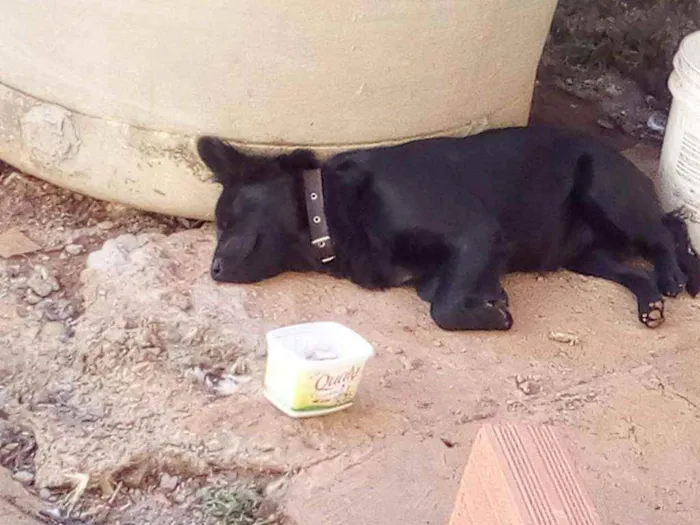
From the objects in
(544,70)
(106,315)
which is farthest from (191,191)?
(544,70)

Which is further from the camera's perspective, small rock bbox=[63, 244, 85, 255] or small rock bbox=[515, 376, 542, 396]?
small rock bbox=[63, 244, 85, 255]

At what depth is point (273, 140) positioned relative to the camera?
3029 millimetres

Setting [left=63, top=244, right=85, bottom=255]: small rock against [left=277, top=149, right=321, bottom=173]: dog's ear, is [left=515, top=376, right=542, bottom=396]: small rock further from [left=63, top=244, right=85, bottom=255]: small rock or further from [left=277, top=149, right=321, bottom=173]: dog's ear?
[left=63, top=244, right=85, bottom=255]: small rock

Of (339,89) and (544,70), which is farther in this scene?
(544,70)

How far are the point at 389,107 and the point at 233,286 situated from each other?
0.68 m

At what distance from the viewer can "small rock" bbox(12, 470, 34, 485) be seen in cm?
234

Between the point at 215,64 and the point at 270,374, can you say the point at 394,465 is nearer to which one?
the point at 270,374

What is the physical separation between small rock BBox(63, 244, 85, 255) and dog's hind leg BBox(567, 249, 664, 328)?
148 cm

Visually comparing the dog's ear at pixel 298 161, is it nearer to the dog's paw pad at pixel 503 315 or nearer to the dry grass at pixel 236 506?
the dog's paw pad at pixel 503 315

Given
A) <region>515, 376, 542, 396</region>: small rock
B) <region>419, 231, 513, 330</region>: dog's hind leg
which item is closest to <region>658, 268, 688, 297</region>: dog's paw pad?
<region>419, 231, 513, 330</region>: dog's hind leg

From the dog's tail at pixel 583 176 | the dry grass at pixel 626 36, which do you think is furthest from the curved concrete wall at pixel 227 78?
the dry grass at pixel 626 36

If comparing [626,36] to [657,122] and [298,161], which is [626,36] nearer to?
[657,122]

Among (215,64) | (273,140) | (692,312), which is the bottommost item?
(692,312)

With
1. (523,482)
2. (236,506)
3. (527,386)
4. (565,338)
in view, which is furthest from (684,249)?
(523,482)
